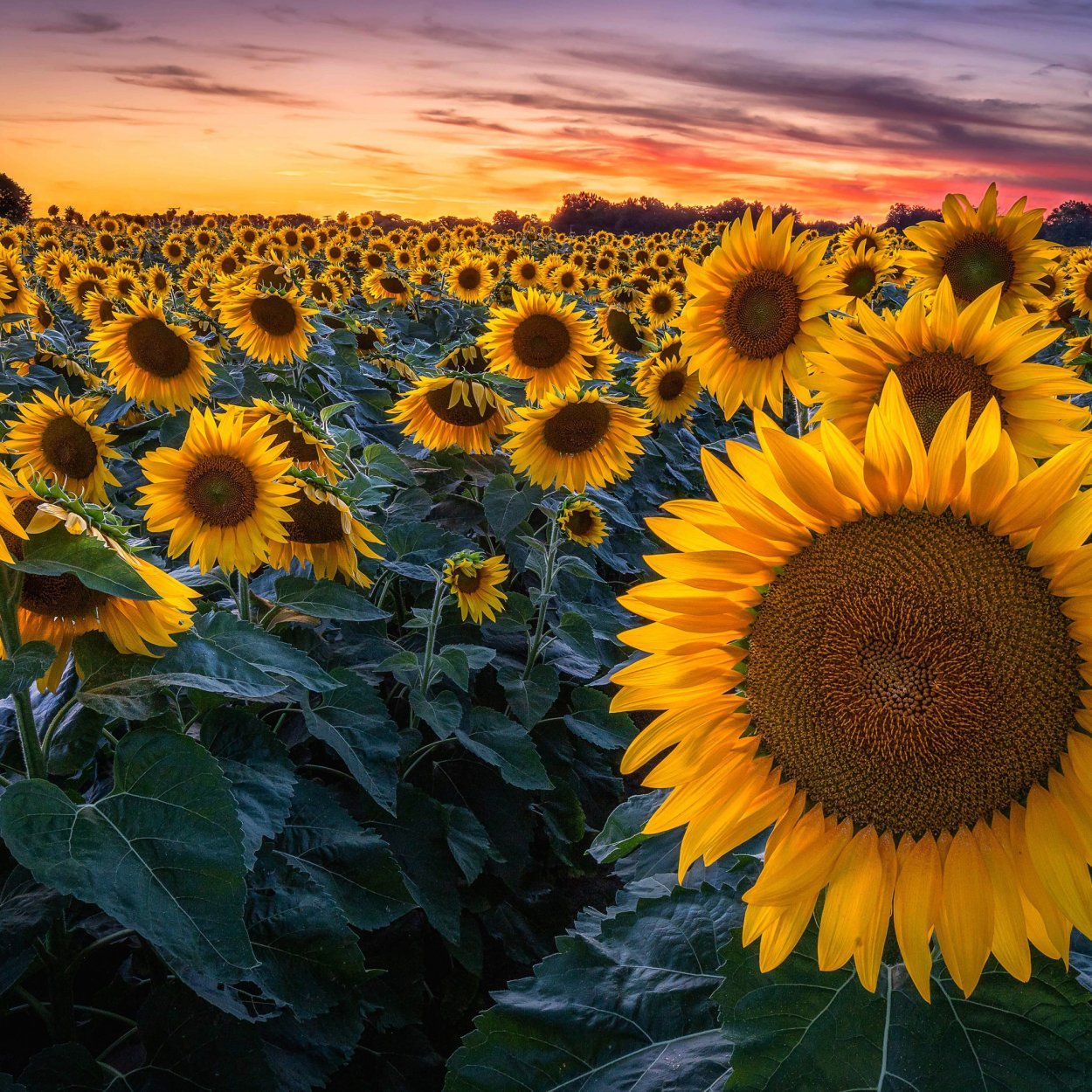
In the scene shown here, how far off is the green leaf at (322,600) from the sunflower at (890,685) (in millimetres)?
1265

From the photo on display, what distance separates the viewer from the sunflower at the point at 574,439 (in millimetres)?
4148

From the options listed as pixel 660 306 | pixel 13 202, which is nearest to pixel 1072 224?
pixel 660 306

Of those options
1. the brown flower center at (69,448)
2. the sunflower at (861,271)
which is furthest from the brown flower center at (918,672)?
the sunflower at (861,271)

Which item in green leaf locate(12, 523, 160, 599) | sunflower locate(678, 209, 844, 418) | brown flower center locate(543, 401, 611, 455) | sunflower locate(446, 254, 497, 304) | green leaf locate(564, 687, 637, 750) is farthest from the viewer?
sunflower locate(446, 254, 497, 304)

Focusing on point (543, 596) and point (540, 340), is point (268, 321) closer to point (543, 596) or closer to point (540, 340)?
point (540, 340)

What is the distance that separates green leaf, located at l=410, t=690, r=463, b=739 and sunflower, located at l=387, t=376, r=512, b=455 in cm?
165

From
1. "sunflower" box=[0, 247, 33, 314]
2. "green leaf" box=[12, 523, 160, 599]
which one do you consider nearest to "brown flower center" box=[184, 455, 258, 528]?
"green leaf" box=[12, 523, 160, 599]

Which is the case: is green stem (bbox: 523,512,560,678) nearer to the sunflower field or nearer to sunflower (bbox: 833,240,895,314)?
the sunflower field

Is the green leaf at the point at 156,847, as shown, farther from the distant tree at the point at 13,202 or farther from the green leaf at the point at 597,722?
the distant tree at the point at 13,202

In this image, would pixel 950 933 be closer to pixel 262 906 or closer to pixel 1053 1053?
pixel 1053 1053

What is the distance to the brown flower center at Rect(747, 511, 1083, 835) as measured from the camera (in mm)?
1103

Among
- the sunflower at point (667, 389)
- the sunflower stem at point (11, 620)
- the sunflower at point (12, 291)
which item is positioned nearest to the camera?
the sunflower stem at point (11, 620)

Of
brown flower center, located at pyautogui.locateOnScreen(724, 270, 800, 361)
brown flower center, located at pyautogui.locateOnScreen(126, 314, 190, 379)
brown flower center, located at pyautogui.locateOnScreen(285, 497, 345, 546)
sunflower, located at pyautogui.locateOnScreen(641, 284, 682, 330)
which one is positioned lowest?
sunflower, located at pyautogui.locateOnScreen(641, 284, 682, 330)

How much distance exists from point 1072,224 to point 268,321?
911 inches
